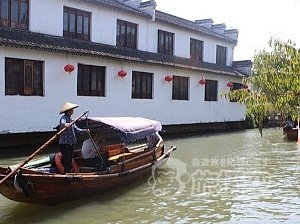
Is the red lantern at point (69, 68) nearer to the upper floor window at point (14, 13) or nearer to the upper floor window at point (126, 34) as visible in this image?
the upper floor window at point (14, 13)

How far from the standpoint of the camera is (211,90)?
23.9 metres

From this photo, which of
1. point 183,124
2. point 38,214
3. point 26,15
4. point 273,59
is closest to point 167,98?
point 183,124

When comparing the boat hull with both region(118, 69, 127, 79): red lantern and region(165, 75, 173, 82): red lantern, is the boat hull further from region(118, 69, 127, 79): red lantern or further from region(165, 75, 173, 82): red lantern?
region(165, 75, 173, 82): red lantern

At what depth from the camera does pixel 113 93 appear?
57.1 ft

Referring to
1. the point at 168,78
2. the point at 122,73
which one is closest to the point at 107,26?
the point at 122,73

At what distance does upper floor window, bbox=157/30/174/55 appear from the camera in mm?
21078

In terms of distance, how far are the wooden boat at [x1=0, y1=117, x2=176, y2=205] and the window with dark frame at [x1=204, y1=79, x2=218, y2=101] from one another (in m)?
12.6

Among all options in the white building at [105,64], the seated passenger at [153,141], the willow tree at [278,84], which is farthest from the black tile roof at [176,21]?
the willow tree at [278,84]

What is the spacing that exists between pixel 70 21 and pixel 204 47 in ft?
32.7

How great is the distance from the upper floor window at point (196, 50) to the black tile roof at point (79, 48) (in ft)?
5.07

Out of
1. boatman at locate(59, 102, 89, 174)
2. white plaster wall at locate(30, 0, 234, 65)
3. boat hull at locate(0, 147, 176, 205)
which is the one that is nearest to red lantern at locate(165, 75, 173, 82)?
white plaster wall at locate(30, 0, 234, 65)

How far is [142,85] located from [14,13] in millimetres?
6805

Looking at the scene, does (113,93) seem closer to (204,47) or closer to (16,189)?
(204,47)

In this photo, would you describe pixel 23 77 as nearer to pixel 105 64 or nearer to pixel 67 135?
pixel 105 64
